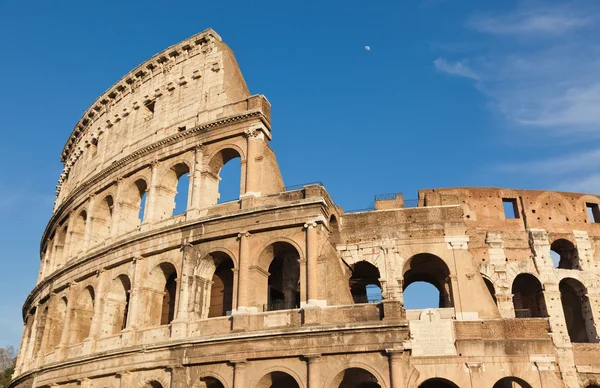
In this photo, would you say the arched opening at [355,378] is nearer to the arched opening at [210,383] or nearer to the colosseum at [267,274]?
the colosseum at [267,274]

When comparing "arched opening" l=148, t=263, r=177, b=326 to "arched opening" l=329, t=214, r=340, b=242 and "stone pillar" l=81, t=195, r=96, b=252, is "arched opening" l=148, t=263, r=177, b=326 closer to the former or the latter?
"stone pillar" l=81, t=195, r=96, b=252

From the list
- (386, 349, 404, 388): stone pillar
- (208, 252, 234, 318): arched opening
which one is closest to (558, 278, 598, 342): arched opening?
(386, 349, 404, 388): stone pillar

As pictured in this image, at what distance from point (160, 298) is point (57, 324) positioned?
6.74 meters

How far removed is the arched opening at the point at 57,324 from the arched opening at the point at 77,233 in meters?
2.31

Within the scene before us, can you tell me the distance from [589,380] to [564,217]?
6.16 metres

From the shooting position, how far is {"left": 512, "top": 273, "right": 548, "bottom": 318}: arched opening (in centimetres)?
2006

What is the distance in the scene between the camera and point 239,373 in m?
15.3

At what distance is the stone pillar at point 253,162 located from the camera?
17.9m

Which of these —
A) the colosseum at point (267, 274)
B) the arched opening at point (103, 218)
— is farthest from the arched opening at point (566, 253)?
the arched opening at point (103, 218)

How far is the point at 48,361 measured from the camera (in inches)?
828

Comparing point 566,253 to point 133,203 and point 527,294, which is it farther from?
point 133,203

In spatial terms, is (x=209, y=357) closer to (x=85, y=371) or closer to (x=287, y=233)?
(x=287, y=233)

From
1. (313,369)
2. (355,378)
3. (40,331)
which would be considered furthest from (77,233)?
(355,378)

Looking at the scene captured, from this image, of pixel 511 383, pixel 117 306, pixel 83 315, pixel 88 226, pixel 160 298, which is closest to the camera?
pixel 511 383
